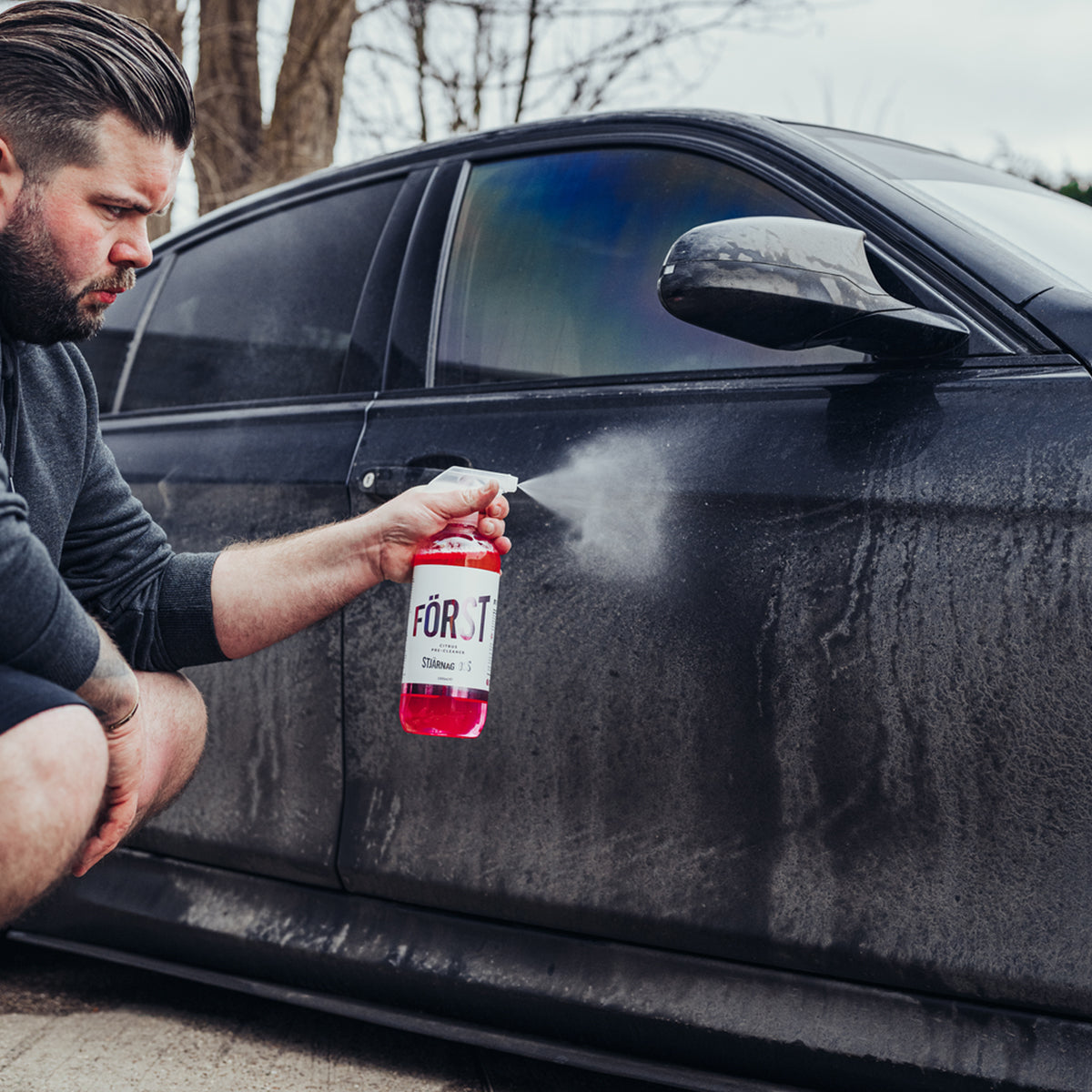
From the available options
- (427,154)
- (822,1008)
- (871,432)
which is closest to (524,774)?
(822,1008)

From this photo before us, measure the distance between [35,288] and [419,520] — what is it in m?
0.64

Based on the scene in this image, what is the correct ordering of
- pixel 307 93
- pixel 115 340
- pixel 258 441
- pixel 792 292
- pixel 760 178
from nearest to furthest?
pixel 792 292
pixel 760 178
pixel 258 441
pixel 115 340
pixel 307 93

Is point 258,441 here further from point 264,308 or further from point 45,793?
point 45,793

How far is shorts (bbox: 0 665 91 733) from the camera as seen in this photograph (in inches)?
55.8

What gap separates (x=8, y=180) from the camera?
1.71 metres

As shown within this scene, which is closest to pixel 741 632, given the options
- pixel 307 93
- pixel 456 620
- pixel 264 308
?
pixel 456 620

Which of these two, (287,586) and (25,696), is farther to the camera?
(287,586)

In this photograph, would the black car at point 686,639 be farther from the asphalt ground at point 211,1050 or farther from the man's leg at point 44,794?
the man's leg at point 44,794

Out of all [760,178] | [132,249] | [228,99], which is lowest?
[132,249]

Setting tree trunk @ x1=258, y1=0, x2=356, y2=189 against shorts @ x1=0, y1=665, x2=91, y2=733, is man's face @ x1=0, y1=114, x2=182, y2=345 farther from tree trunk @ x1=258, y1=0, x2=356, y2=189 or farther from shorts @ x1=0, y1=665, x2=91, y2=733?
tree trunk @ x1=258, y1=0, x2=356, y2=189

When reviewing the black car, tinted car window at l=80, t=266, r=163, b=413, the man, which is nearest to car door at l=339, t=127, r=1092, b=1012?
the black car

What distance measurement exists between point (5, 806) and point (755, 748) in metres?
0.93

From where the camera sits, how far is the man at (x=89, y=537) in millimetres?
1454

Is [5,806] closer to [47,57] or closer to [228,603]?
[228,603]
